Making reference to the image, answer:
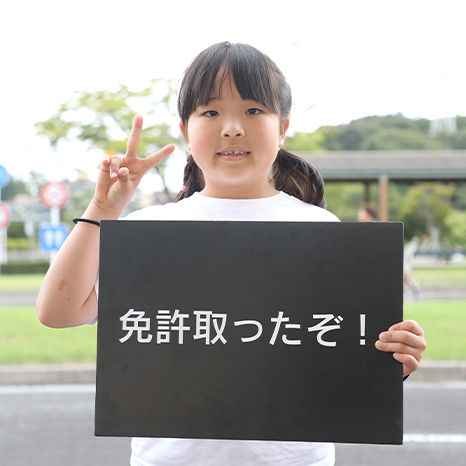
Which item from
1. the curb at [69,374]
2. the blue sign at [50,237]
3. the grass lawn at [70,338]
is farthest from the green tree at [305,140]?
the curb at [69,374]

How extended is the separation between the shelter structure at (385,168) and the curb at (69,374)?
6.55m

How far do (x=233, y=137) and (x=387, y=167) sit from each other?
11744 mm

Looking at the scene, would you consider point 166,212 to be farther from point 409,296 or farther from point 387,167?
point 387,167

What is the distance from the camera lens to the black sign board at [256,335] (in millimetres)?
1052

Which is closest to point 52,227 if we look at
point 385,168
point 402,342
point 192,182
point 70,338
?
point 70,338

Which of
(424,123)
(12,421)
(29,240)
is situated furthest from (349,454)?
(424,123)

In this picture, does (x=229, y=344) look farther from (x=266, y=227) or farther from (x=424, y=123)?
(x=424, y=123)

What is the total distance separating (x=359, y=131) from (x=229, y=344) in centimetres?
3608

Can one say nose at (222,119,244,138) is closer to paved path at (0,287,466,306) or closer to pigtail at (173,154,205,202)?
pigtail at (173,154,205,202)

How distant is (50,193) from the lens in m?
9.56

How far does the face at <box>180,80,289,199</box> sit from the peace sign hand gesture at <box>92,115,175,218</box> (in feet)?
0.37

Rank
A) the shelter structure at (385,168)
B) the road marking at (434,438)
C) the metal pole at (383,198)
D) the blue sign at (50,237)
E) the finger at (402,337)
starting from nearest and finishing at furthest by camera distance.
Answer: the finger at (402,337)
the road marking at (434,438)
the blue sign at (50,237)
the metal pole at (383,198)
the shelter structure at (385,168)

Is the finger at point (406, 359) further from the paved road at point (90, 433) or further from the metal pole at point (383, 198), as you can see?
the metal pole at point (383, 198)

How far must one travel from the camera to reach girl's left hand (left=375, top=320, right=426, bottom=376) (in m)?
1.05
